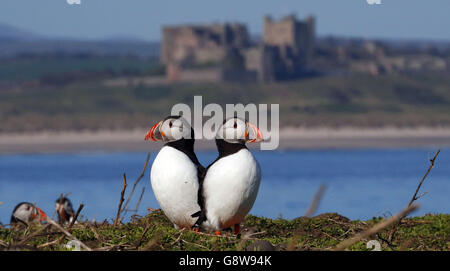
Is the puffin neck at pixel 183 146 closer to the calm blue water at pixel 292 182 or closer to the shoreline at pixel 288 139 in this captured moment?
the calm blue water at pixel 292 182

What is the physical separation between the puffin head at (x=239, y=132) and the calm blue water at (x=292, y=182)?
17643 millimetres

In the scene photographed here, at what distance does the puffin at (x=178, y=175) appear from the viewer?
29.0 feet

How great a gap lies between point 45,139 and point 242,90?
51.6 metres

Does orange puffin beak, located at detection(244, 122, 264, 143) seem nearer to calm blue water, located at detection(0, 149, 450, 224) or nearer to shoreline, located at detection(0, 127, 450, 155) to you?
calm blue water, located at detection(0, 149, 450, 224)

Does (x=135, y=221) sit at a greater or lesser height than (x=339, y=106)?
greater

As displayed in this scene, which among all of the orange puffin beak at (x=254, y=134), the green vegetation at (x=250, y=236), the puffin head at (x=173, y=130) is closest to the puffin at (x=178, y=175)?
the puffin head at (x=173, y=130)

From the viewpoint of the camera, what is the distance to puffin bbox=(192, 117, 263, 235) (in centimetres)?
870

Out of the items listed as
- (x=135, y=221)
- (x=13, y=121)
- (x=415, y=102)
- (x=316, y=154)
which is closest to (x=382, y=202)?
(x=135, y=221)

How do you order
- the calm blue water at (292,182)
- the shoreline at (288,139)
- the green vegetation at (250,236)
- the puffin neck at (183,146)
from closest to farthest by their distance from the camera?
the green vegetation at (250,236), the puffin neck at (183,146), the calm blue water at (292,182), the shoreline at (288,139)

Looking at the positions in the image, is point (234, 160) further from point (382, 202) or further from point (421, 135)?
point (421, 135)

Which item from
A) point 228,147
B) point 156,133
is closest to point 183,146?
point 156,133

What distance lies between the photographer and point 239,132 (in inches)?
351
